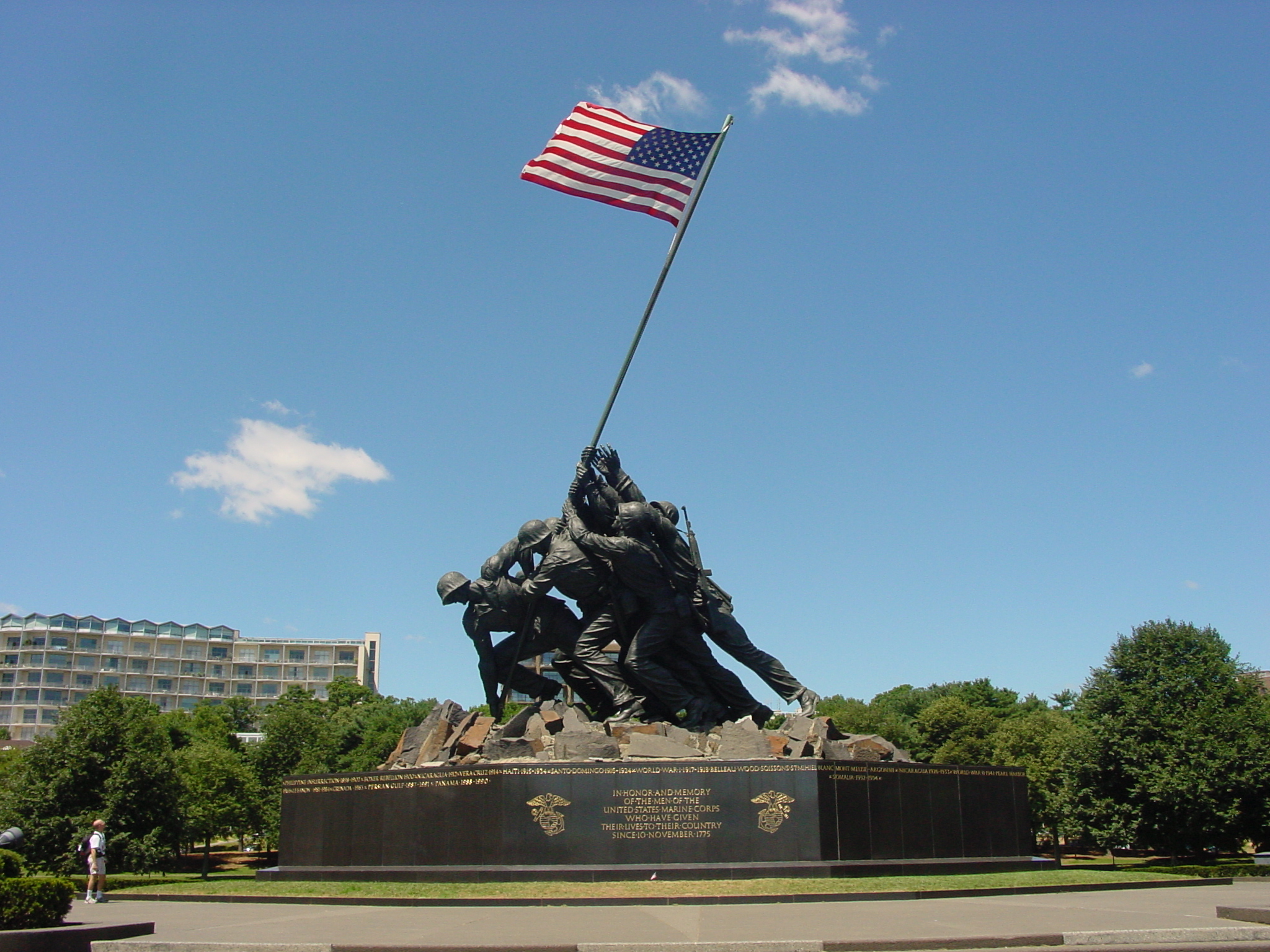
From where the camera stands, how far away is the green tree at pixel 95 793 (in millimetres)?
26141

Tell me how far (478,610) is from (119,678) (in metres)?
107

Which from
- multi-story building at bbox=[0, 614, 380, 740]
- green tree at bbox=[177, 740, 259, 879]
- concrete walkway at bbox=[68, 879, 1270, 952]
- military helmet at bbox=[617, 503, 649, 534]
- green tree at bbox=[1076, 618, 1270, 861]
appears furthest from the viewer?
multi-story building at bbox=[0, 614, 380, 740]

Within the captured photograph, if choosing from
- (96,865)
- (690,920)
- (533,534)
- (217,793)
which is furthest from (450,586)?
(217,793)

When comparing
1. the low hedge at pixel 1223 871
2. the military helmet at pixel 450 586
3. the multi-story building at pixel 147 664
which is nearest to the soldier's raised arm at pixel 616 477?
the military helmet at pixel 450 586

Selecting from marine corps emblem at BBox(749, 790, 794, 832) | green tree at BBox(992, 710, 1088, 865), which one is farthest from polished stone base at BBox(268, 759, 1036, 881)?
green tree at BBox(992, 710, 1088, 865)

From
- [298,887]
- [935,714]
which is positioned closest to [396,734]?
[935,714]

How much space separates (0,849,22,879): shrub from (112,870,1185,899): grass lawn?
5240 millimetres

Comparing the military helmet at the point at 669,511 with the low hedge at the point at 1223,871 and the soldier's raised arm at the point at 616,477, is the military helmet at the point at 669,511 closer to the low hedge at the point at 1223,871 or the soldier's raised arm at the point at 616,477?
the soldier's raised arm at the point at 616,477

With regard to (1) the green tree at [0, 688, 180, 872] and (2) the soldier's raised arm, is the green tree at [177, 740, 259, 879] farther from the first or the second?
(2) the soldier's raised arm

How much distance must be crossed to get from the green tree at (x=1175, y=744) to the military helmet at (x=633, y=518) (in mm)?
15344

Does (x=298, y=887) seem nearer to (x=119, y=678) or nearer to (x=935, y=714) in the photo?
(x=935, y=714)

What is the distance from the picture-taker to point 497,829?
15.8m

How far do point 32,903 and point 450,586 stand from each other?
10756 millimetres

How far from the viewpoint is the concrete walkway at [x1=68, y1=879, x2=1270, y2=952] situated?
32.1 ft
